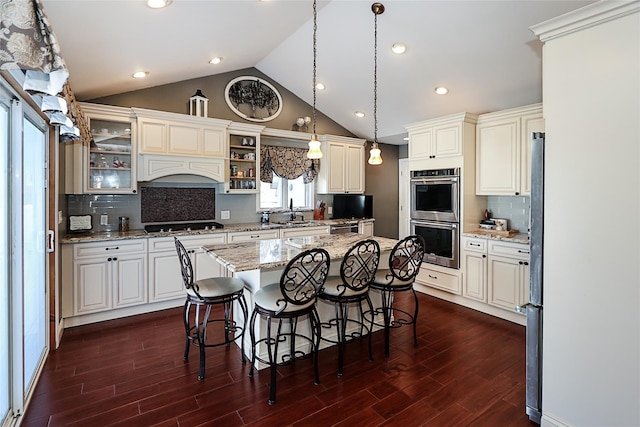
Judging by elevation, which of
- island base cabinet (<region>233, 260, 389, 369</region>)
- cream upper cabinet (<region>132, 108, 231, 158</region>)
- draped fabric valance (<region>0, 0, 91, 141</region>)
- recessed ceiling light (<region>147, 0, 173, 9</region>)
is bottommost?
island base cabinet (<region>233, 260, 389, 369</region>)

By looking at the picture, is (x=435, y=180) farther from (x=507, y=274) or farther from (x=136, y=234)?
(x=136, y=234)

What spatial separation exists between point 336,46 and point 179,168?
8.15 ft

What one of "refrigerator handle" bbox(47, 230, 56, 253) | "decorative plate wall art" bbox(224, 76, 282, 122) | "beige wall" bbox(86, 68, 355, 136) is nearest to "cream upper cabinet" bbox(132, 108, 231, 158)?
"beige wall" bbox(86, 68, 355, 136)

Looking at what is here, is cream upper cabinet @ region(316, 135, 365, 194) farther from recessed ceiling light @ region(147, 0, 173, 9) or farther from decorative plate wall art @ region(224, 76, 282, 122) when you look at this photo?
recessed ceiling light @ region(147, 0, 173, 9)

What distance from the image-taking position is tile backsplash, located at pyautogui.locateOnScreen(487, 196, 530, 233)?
415 cm

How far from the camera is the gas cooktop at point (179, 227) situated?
4.19m

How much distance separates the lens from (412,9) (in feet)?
10.4

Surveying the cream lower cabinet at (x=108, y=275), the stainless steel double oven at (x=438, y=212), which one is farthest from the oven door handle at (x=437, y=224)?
the cream lower cabinet at (x=108, y=275)

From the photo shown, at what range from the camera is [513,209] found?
4262 mm

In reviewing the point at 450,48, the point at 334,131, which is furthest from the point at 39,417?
the point at 334,131

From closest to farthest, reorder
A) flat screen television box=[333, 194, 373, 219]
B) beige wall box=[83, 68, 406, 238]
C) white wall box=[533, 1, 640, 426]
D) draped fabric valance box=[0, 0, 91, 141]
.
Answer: draped fabric valance box=[0, 0, 91, 141], white wall box=[533, 1, 640, 426], beige wall box=[83, 68, 406, 238], flat screen television box=[333, 194, 373, 219]

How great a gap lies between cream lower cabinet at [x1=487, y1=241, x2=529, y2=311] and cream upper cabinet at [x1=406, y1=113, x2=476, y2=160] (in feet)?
4.20

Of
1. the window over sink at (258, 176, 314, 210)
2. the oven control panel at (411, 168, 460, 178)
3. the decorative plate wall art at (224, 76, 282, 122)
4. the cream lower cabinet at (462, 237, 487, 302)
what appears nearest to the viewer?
the cream lower cabinet at (462, 237, 487, 302)

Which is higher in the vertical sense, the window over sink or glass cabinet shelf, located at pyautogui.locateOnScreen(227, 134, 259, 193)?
glass cabinet shelf, located at pyautogui.locateOnScreen(227, 134, 259, 193)
